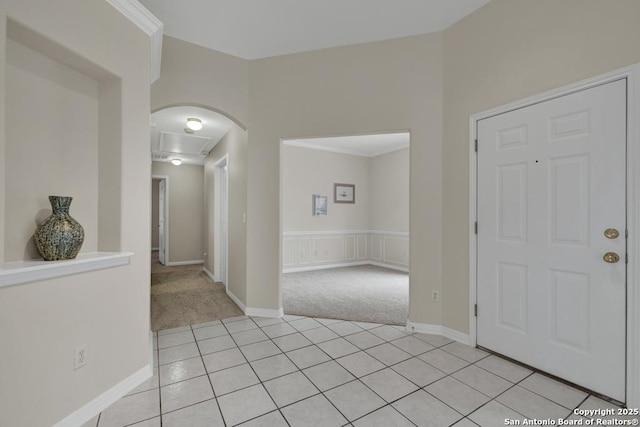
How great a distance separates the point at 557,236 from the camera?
2.14m

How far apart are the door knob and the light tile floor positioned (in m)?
0.90

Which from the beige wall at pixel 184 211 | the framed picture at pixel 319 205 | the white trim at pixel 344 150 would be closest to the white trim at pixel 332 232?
the framed picture at pixel 319 205

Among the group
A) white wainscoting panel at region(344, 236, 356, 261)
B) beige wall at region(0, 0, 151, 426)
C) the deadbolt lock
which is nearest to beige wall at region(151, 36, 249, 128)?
beige wall at region(0, 0, 151, 426)

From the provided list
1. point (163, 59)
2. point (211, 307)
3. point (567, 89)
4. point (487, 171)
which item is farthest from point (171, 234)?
point (567, 89)

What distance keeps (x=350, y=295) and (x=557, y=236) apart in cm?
284

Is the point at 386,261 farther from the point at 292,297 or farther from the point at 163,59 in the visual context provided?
the point at 163,59

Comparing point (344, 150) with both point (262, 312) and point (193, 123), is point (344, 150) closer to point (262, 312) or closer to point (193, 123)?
point (193, 123)

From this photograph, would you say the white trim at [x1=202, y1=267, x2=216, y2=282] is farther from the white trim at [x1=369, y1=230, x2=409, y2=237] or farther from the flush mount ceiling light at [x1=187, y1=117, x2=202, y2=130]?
the white trim at [x1=369, y1=230, x2=409, y2=237]

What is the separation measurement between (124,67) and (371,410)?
2801mm

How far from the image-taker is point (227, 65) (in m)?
3.34

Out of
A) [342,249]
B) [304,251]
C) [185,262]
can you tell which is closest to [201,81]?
[304,251]

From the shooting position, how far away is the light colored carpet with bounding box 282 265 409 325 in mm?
3573

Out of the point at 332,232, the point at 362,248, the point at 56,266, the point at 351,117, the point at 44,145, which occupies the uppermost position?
the point at 351,117

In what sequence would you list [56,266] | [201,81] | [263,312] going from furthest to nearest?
[263,312] → [201,81] → [56,266]
